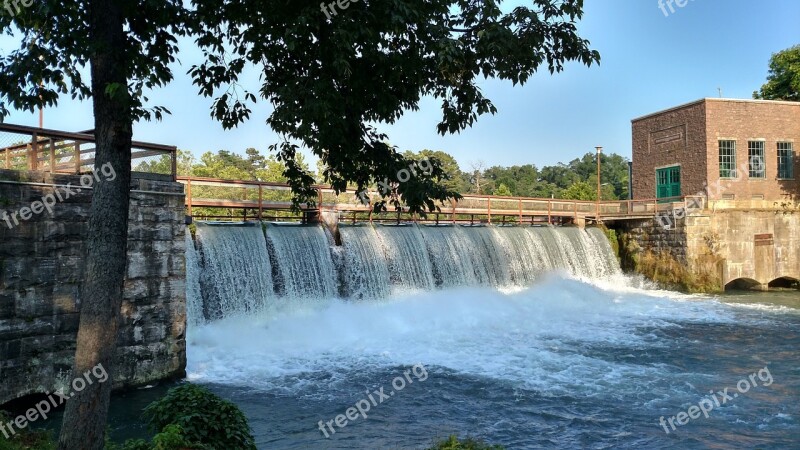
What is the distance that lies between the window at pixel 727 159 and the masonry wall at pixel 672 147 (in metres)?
0.97

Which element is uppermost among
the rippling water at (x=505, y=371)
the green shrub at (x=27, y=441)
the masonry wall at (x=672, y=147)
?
the masonry wall at (x=672, y=147)

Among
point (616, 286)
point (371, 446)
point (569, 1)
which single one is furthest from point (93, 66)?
point (616, 286)

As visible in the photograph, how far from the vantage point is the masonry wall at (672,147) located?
27250 mm

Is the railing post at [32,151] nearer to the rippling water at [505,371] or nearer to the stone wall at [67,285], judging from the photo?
the stone wall at [67,285]

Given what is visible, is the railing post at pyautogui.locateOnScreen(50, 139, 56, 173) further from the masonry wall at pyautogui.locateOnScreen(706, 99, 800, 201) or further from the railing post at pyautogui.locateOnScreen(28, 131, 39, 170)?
the masonry wall at pyautogui.locateOnScreen(706, 99, 800, 201)

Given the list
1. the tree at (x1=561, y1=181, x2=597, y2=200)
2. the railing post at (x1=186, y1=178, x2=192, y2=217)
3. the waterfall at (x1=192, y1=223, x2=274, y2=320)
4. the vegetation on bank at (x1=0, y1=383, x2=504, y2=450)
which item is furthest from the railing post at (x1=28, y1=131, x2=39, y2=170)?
the tree at (x1=561, y1=181, x2=597, y2=200)

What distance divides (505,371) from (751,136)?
23.0 metres

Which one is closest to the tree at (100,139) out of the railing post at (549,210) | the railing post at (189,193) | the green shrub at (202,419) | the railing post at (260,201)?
the green shrub at (202,419)

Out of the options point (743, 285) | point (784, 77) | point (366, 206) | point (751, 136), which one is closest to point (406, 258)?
point (366, 206)

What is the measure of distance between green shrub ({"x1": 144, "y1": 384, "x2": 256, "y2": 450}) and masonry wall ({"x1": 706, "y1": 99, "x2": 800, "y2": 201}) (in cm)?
2664

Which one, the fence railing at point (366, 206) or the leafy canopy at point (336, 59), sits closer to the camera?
the leafy canopy at point (336, 59)

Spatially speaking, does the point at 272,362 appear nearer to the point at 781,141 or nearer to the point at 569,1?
the point at 569,1

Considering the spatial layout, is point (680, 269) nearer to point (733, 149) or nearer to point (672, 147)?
point (733, 149)

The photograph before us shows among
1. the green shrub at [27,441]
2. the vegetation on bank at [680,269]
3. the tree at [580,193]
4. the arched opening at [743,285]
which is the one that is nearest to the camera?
the green shrub at [27,441]
